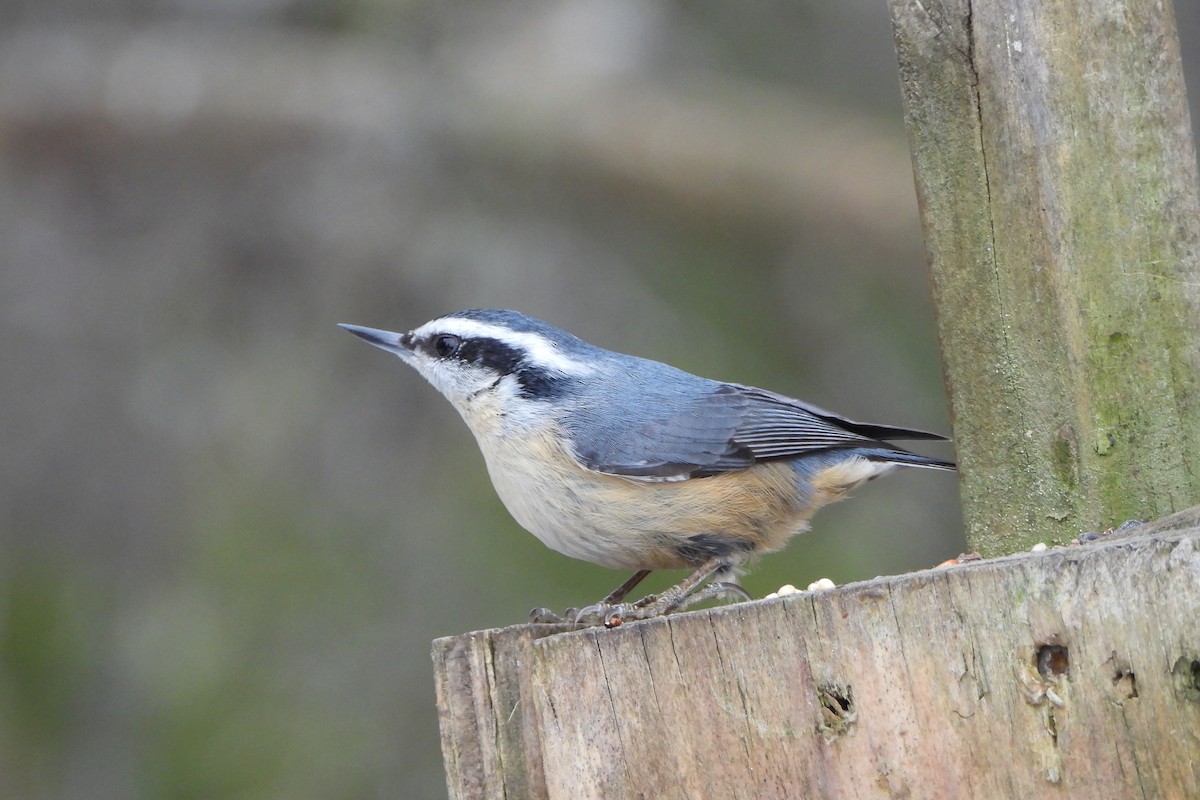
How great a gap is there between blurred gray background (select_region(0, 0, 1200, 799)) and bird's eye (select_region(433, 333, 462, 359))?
2347 millimetres

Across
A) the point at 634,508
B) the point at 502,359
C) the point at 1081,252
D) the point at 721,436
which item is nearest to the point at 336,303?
the point at 502,359

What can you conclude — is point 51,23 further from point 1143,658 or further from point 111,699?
point 1143,658

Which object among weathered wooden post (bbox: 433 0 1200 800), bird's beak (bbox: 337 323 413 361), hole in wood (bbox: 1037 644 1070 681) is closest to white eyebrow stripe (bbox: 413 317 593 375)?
bird's beak (bbox: 337 323 413 361)

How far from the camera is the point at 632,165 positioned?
7.02 m

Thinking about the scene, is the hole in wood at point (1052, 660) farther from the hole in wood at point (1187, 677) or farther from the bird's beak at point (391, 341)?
the bird's beak at point (391, 341)

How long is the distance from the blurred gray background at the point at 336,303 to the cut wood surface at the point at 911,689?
3.85 m

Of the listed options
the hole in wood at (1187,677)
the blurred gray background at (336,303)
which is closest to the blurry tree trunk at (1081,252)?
the hole in wood at (1187,677)

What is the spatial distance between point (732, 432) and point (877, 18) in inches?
181

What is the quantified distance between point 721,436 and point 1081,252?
45.4 inches

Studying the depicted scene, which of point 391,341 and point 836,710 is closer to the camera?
point 836,710

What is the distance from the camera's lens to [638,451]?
149 inches

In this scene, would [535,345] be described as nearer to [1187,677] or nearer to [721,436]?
[721,436]

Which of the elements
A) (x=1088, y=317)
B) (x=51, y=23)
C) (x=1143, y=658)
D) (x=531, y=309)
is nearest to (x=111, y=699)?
(x=531, y=309)

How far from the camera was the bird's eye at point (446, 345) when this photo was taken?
4254 mm
